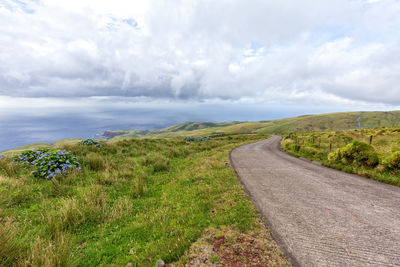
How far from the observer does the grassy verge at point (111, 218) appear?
361 centimetres

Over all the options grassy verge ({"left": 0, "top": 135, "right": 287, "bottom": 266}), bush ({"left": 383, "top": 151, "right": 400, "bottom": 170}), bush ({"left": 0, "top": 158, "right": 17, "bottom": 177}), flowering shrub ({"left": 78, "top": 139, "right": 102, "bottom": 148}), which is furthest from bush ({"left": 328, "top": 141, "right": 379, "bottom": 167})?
flowering shrub ({"left": 78, "top": 139, "right": 102, "bottom": 148})

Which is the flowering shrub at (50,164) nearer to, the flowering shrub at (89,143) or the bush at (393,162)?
the flowering shrub at (89,143)

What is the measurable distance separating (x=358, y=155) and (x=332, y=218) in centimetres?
907

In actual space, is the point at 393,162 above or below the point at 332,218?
above

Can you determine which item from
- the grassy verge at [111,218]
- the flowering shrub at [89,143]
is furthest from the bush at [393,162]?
the flowering shrub at [89,143]

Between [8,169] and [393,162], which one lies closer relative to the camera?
[8,169]

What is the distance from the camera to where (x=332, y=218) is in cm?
509

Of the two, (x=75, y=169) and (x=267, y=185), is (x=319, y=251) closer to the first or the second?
(x=267, y=185)

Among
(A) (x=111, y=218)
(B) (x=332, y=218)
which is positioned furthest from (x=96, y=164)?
(B) (x=332, y=218)

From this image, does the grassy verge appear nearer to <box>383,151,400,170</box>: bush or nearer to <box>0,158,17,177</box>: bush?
<box>0,158,17,177</box>: bush

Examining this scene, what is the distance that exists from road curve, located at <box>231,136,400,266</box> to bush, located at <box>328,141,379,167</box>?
105 inches

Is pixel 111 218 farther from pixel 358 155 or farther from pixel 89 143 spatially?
pixel 358 155

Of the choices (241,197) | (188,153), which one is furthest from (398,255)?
(188,153)

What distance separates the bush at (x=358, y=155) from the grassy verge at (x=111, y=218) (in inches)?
362
